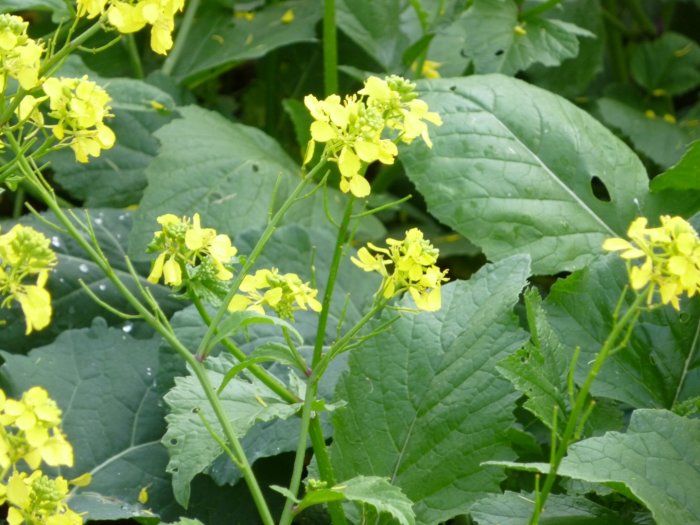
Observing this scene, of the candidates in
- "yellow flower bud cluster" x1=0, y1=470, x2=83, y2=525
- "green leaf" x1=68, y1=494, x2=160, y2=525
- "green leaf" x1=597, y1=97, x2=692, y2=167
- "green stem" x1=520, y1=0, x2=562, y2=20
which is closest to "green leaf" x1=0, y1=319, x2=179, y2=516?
"green leaf" x1=68, y1=494, x2=160, y2=525

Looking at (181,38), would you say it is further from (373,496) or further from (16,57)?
(373,496)

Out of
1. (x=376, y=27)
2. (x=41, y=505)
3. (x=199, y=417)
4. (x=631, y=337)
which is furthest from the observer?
(x=376, y=27)

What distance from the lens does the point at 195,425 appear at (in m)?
1.27

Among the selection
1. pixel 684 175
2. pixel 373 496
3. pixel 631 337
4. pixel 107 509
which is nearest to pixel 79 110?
pixel 373 496

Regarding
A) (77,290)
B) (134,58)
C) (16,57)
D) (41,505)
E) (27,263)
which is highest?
(16,57)

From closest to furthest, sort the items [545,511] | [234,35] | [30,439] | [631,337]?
[30,439]
[545,511]
[631,337]
[234,35]

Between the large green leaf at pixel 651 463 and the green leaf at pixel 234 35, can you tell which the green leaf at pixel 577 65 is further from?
the large green leaf at pixel 651 463

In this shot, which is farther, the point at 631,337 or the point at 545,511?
the point at 631,337

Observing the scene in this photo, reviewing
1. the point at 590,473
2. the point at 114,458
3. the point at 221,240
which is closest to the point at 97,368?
the point at 114,458

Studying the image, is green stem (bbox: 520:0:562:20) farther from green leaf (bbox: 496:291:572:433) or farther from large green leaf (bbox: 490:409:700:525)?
large green leaf (bbox: 490:409:700:525)

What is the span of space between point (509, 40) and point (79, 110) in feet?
4.23

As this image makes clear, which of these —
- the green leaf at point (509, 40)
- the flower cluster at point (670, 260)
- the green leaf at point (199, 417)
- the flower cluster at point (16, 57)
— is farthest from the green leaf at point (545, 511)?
the green leaf at point (509, 40)

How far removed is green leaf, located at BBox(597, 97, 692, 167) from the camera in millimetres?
2539

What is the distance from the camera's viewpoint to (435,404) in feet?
4.94
